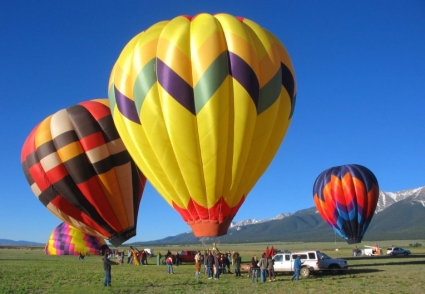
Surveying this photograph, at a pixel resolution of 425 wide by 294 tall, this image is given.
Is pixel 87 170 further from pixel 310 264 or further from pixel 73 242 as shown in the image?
pixel 73 242

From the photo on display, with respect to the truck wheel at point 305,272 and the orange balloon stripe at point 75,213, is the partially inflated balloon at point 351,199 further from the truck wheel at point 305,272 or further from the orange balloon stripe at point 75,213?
the orange balloon stripe at point 75,213

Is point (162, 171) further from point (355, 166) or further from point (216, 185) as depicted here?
point (355, 166)

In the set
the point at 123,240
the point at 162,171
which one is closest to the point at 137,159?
the point at 162,171

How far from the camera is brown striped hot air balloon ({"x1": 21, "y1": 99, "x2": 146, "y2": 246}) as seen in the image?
21906mm

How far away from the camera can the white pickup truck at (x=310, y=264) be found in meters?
19.1

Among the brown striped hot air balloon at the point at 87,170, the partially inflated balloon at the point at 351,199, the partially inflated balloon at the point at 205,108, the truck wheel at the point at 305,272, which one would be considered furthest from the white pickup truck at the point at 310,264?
the partially inflated balloon at the point at 351,199

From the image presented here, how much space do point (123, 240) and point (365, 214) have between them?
598 inches

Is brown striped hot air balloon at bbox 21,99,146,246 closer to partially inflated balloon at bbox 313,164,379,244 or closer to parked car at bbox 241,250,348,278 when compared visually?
parked car at bbox 241,250,348,278

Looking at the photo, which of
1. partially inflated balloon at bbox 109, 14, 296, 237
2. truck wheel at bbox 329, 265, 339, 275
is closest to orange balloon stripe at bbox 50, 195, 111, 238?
partially inflated balloon at bbox 109, 14, 296, 237

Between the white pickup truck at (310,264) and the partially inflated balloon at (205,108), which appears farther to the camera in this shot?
the white pickup truck at (310,264)

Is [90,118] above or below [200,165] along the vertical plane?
above

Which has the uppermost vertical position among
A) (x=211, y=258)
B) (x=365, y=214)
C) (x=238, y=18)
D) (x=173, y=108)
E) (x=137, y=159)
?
(x=238, y=18)

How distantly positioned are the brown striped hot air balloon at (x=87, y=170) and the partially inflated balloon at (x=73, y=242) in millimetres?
18418

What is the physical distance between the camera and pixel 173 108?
578 inches
